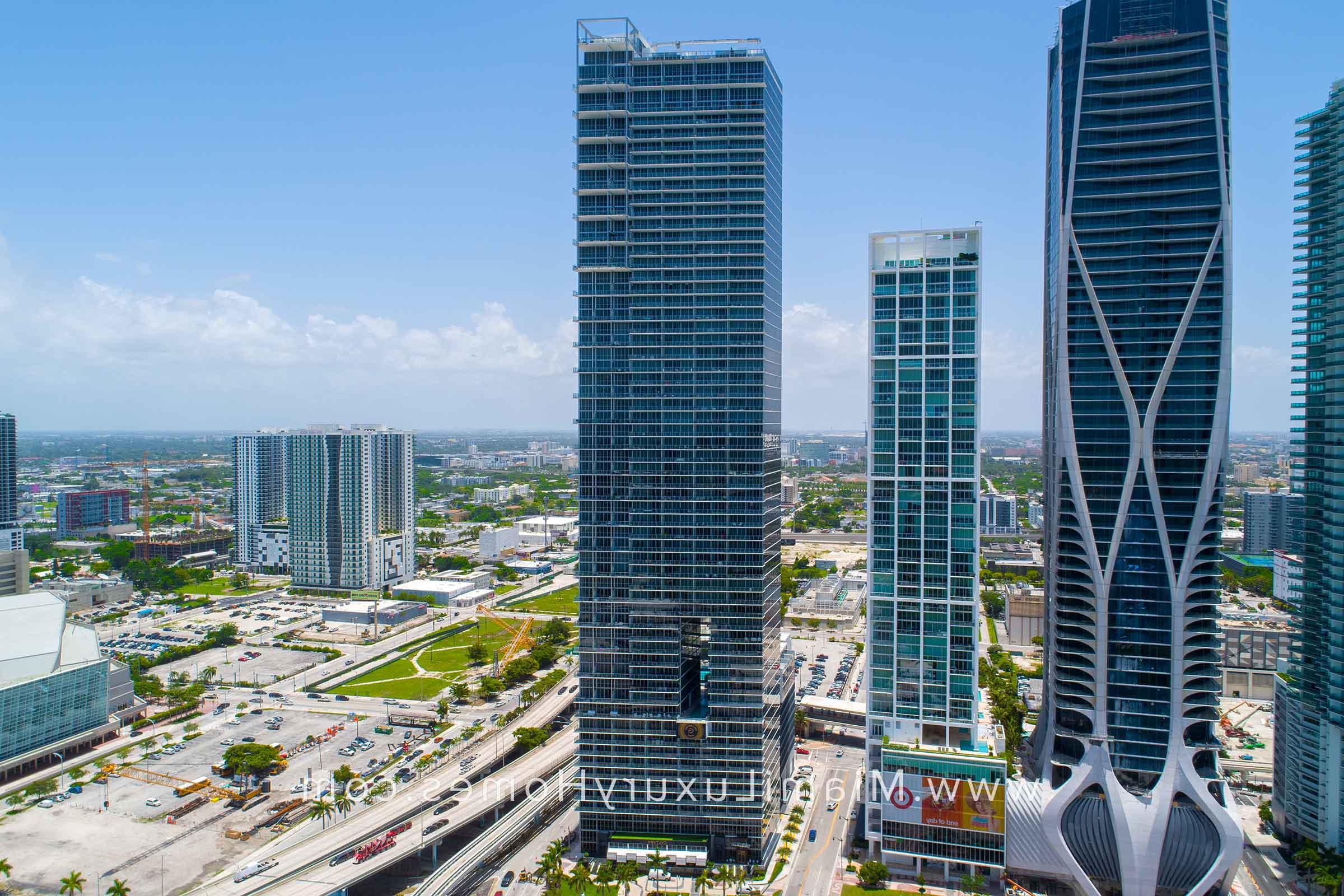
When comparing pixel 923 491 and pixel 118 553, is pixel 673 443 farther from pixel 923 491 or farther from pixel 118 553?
pixel 118 553

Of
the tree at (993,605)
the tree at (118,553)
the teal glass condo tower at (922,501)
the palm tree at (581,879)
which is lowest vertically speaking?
the palm tree at (581,879)

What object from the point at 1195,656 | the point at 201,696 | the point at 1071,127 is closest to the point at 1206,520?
the point at 1195,656

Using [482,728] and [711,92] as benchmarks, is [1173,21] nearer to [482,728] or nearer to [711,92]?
[711,92]

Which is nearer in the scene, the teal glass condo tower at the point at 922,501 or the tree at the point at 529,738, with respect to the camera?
the teal glass condo tower at the point at 922,501

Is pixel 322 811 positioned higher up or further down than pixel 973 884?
higher up

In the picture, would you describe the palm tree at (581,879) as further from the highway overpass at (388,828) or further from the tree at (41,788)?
the tree at (41,788)

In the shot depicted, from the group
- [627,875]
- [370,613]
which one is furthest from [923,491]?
[370,613]

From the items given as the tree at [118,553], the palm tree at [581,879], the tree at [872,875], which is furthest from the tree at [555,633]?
the tree at [118,553]
